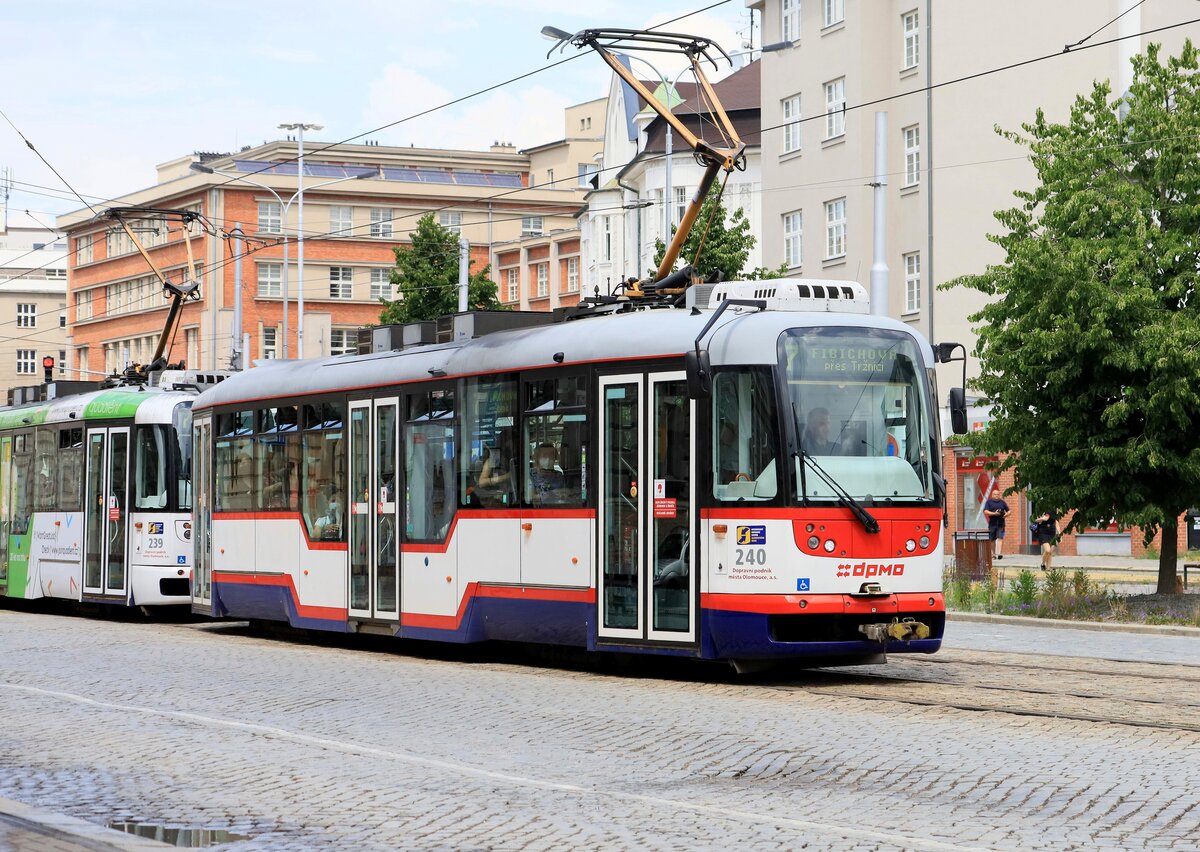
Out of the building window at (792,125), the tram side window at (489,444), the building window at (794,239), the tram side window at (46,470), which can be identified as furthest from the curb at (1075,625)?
the building window at (792,125)

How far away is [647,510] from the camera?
1580cm

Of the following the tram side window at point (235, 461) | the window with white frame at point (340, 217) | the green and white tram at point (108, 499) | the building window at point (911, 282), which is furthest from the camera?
the window with white frame at point (340, 217)

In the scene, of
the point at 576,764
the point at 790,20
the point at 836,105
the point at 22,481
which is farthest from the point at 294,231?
the point at 576,764

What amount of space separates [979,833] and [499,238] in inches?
3848

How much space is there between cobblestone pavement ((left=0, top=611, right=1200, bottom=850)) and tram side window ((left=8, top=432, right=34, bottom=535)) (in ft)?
42.2

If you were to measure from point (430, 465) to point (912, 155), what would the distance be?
35.2 m

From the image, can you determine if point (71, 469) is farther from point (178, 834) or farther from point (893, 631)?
point (178, 834)

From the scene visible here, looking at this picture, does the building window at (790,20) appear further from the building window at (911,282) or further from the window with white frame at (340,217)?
the window with white frame at (340,217)

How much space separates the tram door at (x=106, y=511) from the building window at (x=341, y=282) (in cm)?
7453

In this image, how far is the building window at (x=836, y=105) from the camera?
53.5 metres

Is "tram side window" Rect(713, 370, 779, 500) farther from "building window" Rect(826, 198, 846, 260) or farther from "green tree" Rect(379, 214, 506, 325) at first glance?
"green tree" Rect(379, 214, 506, 325)

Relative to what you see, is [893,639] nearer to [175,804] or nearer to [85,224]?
[175,804]

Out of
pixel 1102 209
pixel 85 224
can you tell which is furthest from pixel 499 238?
pixel 1102 209

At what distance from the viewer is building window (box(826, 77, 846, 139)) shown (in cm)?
5350
